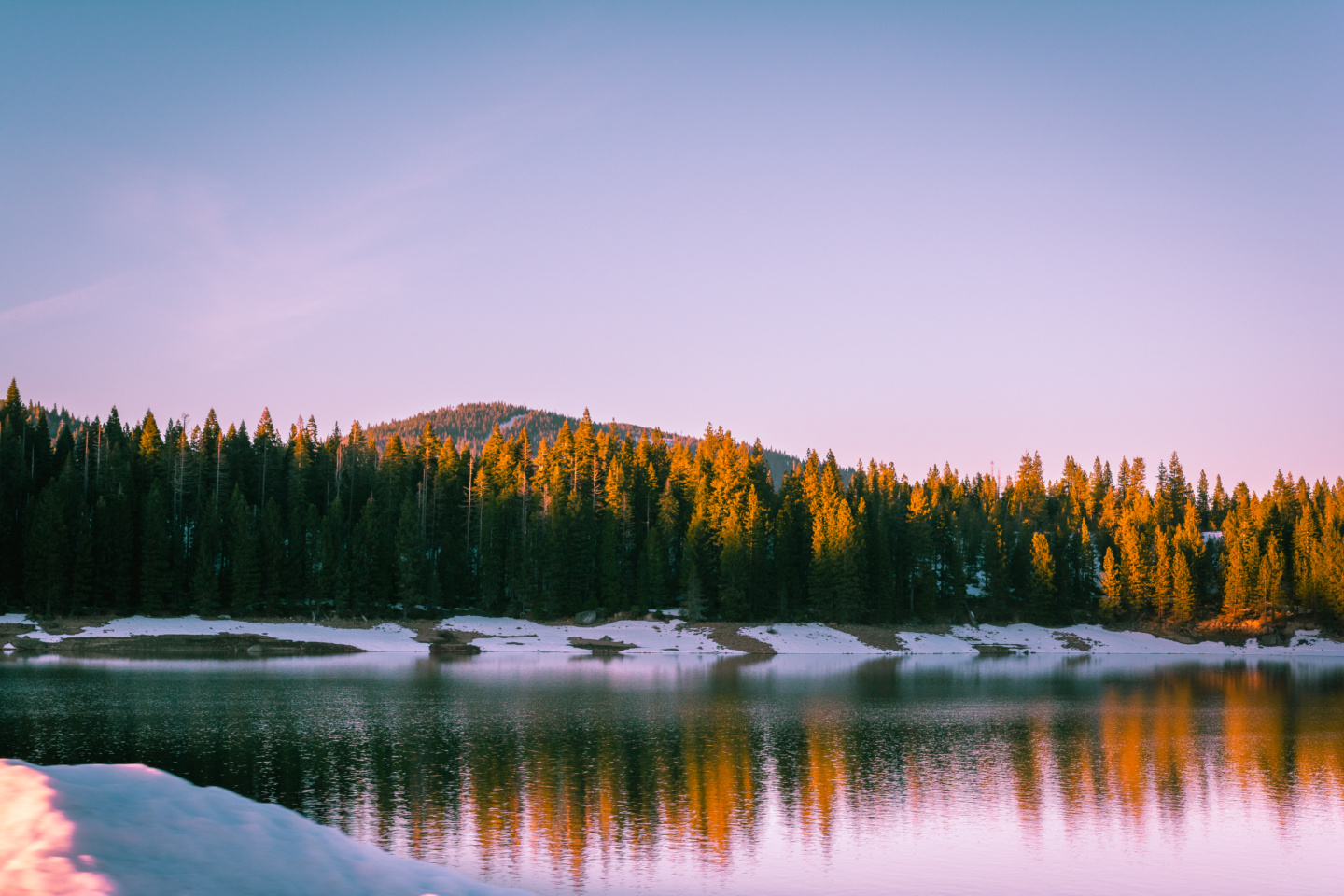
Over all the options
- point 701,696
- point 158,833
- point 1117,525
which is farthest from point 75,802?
point 1117,525

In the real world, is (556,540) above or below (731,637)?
above

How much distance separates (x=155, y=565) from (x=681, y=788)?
78.6 metres

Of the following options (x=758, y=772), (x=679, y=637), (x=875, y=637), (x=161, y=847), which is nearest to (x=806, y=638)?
(x=875, y=637)

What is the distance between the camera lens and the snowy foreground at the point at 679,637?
8438 cm

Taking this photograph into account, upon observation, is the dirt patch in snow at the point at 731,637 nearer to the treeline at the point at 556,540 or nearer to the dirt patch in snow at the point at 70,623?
the treeline at the point at 556,540

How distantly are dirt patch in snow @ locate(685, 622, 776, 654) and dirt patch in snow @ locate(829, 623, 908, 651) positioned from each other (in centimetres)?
1010

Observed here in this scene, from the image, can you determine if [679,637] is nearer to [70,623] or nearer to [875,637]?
[875,637]

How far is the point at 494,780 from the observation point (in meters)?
26.9

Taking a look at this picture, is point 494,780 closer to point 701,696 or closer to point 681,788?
point 681,788

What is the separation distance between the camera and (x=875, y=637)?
97.3 m

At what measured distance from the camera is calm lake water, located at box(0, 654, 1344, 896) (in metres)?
19.4

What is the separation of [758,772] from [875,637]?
71.3 m

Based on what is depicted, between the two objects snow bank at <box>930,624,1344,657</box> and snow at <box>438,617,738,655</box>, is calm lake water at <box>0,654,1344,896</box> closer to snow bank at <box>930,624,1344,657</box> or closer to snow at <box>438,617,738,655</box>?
snow at <box>438,617,738,655</box>

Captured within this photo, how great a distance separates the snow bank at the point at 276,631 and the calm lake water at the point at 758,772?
24848 millimetres
